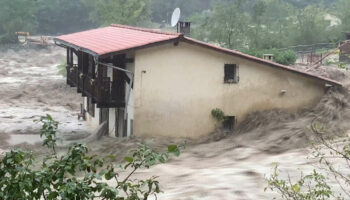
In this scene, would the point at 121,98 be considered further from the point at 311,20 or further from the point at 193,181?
the point at 311,20

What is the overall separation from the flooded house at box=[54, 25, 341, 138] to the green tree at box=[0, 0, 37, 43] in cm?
5274

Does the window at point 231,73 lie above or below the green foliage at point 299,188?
above

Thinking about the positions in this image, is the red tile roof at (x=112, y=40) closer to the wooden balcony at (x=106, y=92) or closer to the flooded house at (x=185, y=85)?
the flooded house at (x=185, y=85)

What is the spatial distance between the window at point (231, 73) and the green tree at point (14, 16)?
2166 inches

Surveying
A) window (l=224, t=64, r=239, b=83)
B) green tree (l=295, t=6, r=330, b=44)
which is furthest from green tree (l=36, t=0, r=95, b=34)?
window (l=224, t=64, r=239, b=83)

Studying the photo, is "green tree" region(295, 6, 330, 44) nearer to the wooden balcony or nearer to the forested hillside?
the forested hillside

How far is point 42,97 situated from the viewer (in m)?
42.2

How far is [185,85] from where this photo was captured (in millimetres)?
20922

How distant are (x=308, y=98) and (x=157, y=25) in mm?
68458

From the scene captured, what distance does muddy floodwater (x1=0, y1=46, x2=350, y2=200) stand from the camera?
45.1 feet

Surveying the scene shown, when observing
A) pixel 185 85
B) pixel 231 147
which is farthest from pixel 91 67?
pixel 231 147

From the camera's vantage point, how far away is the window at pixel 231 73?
21.4m

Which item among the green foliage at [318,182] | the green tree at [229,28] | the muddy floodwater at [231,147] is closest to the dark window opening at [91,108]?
the muddy floodwater at [231,147]

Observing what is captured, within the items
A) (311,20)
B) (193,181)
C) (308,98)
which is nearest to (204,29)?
(311,20)
